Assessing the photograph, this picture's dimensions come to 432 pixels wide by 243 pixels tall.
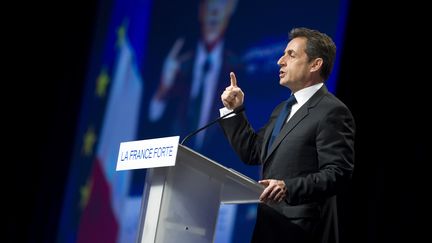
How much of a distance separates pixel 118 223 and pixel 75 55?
172 cm

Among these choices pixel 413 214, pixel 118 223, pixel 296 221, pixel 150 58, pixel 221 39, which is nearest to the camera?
pixel 296 221

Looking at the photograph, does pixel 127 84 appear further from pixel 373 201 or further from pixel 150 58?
pixel 373 201

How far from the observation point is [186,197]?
2.11 meters

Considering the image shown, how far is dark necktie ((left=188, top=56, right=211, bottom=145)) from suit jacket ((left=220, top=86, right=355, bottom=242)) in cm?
159

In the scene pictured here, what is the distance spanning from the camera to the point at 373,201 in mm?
3332

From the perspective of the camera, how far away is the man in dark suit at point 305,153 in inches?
83.1

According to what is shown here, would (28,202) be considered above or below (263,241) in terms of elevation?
above

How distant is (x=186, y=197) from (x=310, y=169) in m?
0.40

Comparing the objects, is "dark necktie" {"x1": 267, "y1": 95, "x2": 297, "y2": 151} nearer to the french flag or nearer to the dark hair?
the dark hair

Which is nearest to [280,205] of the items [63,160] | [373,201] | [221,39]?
[373,201]

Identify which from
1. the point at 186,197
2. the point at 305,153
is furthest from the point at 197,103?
the point at 186,197

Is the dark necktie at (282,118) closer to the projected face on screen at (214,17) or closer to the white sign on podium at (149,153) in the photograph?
the white sign on podium at (149,153)

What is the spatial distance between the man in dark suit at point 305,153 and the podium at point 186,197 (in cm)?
12

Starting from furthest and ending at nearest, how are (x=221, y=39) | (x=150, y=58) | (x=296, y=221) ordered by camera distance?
(x=150, y=58) → (x=221, y=39) → (x=296, y=221)
